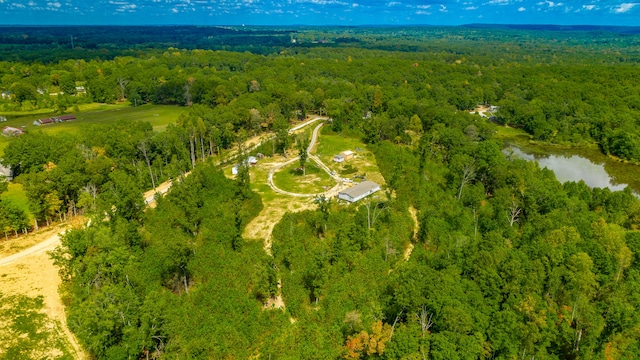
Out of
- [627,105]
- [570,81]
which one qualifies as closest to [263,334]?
[627,105]

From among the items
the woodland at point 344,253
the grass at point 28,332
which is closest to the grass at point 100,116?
the woodland at point 344,253

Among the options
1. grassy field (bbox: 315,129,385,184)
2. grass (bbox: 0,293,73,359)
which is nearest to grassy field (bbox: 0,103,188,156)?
grassy field (bbox: 315,129,385,184)

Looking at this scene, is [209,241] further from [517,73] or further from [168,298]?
[517,73]

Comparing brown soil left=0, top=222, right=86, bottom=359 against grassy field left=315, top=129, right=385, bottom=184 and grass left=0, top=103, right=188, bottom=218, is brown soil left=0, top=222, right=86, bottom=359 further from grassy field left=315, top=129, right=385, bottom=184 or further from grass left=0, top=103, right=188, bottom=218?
grass left=0, top=103, right=188, bottom=218

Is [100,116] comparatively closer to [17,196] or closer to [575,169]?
[17,196]

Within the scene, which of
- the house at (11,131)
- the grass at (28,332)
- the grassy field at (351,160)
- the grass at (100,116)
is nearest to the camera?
the grass at (28,332)

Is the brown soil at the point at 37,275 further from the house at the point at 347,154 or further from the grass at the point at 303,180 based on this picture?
the house at the point at 347,154
